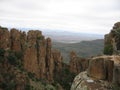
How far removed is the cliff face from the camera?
268 ft

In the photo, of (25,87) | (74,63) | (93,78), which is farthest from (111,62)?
(74,63)

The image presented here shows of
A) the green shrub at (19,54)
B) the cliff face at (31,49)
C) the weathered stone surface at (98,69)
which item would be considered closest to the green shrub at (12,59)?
the green shrub at (19,54)

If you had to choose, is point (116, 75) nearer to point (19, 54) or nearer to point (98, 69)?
point (98, 69)

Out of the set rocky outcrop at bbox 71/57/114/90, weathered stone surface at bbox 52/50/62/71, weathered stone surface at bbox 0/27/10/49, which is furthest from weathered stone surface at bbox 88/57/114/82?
weathered stone surface at bbox 52/50/62/71

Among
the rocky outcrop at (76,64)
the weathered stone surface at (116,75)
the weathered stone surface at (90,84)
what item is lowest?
the rocky outcrop at (76,64)

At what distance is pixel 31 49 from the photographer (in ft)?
269

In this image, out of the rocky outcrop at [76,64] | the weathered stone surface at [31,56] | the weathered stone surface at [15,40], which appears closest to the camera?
the weathered stone surface at [31,56]

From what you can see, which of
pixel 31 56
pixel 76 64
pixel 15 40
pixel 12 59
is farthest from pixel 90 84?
pixel 76 64

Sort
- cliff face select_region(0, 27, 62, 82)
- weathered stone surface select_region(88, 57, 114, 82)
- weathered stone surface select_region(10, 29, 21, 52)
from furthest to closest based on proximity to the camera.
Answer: weathered stone surface select_region(10, 29, 21, 52) < cliff face select_region(0, 27, 62, 82) < weathered stone surface select_region(88, 57, 114, 82)

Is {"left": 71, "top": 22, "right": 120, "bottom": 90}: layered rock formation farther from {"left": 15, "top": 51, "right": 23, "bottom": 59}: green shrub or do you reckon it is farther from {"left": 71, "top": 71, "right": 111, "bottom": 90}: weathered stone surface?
{"left": 15, "top": 51, "right": 23, "bottom": 59}: green shrub

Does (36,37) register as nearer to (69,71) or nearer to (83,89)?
(69,71)

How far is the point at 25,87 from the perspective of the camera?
235 ft

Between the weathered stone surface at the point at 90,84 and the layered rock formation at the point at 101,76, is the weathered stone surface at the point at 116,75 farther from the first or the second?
the weathered stone surface at the point at 90,84

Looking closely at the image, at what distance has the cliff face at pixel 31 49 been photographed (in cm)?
8156
